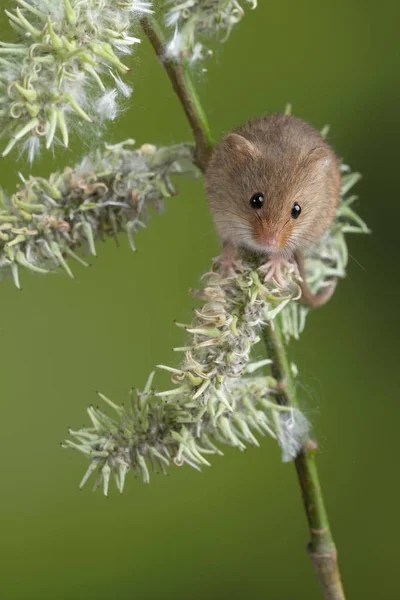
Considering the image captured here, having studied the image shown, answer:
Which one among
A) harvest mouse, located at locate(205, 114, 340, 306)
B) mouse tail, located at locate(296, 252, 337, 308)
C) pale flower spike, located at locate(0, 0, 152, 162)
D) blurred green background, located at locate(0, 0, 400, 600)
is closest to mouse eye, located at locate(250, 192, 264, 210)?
harvest mouse, located at locate(205, 114, 340, 306)

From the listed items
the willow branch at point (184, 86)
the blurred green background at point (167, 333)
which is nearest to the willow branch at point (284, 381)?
the willow branch at point (184, 86)

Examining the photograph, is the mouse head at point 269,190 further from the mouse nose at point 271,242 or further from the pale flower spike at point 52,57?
the pale flower spike at point 52,57

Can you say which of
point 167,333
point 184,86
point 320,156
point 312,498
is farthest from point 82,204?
point 167,333

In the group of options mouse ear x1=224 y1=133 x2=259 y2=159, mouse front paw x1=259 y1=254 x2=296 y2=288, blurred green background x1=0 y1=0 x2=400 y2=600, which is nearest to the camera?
mouse front paw x1=259 y1=254 x2=296 y2=288

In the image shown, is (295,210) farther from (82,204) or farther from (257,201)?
(82,204)

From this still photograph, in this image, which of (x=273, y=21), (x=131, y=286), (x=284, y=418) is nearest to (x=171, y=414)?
(x=284, y=418)

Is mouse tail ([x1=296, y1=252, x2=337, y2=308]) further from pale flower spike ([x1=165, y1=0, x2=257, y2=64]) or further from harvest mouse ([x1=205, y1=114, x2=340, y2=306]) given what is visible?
pale flower spike ([x1=165, y1=0, x2=257, y2=64])
